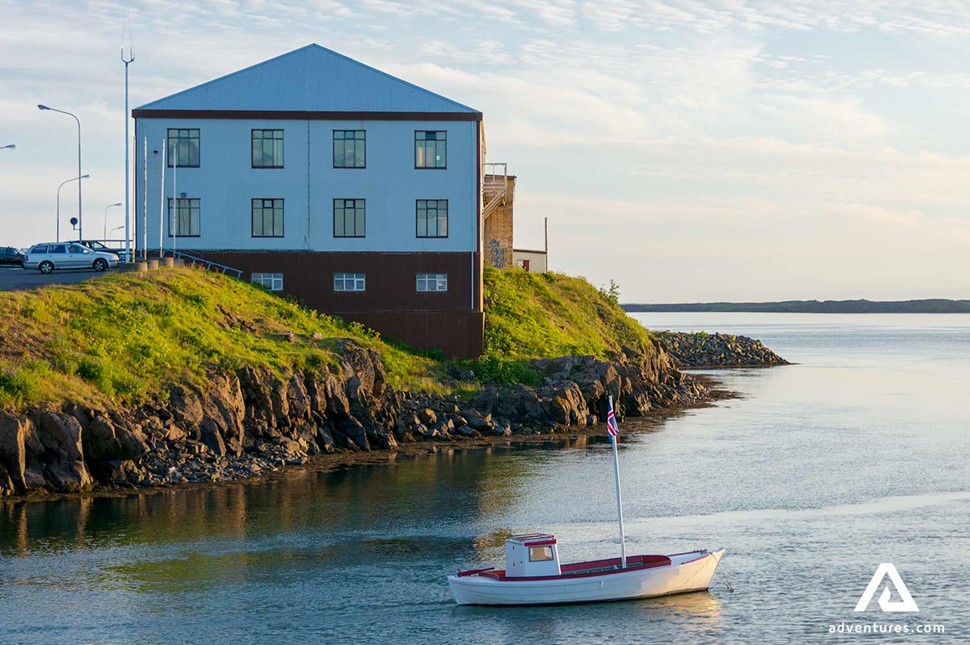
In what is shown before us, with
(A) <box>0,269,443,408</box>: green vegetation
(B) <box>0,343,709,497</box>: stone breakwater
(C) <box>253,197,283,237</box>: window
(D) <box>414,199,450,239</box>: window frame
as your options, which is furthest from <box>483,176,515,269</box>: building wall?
(A) <box>0,269,443,408</box>: green vegetation

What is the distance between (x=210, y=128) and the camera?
64812 mm

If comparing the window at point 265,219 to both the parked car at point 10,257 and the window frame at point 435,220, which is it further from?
the parked car at point 10,257

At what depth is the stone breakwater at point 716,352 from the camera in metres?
124

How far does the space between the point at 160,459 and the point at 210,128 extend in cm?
2635

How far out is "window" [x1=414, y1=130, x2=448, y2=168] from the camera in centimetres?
6512

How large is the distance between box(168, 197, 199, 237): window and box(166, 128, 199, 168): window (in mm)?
2049

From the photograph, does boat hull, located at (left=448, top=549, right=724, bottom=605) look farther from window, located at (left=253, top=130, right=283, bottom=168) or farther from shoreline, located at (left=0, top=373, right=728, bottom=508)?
window, located at (left=253, top=130, right=283, bottom=168)

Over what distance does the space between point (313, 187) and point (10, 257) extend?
27.7m

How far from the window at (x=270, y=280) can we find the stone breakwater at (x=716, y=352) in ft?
213

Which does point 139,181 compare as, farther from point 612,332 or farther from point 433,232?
point 612,332

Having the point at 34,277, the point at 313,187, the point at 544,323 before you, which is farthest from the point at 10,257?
the point at 544,323

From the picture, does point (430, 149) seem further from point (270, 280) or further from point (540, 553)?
point (540, 553)

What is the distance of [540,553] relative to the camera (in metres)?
29.0

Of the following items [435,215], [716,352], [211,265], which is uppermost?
[435,215]
